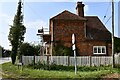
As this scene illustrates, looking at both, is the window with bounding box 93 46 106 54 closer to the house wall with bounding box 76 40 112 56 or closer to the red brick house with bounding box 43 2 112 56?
the red brick house with bounding box 43 2 112 56

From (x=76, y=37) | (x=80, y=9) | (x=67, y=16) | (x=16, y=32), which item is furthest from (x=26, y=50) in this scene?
(x=80, y=9)

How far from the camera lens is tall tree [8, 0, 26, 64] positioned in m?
37.6

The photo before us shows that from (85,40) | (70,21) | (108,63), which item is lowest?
(108,63)

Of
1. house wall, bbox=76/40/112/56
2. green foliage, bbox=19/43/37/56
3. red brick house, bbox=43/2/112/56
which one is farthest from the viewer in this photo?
house wall, bbox=76/40/112/56

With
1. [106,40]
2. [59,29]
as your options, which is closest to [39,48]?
[59,29]

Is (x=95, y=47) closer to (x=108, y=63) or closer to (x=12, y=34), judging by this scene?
(x=108, y=63)

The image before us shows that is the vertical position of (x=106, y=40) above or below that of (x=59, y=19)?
below

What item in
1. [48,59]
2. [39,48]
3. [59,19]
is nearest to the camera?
[48,59]

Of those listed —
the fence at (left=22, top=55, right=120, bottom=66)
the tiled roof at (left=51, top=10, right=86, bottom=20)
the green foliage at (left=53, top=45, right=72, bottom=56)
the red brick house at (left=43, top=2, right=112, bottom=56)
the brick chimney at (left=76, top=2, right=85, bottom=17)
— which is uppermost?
the brick chimney at (left=76, top=2, right=85, bottom=17)

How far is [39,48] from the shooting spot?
157 feet

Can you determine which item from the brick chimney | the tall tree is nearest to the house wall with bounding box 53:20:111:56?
the brick chimney

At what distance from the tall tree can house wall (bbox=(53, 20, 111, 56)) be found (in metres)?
5.00

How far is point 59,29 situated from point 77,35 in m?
2.68

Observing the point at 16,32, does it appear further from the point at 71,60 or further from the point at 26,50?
the point at 71,60
